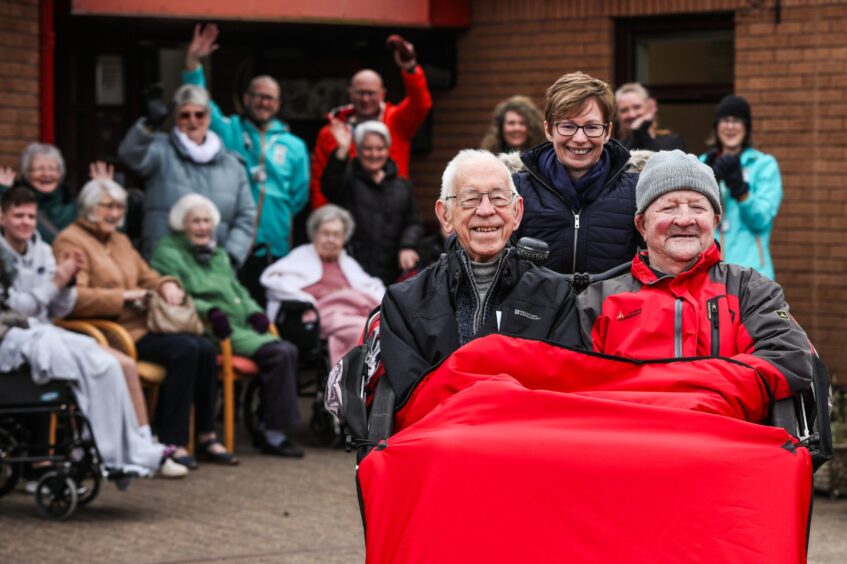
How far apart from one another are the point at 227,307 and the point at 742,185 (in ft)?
11.0

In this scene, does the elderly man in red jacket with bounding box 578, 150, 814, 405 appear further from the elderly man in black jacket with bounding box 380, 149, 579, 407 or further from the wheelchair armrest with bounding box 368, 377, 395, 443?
the wheelchair armrest with bounding box 368, 377, 395, 443

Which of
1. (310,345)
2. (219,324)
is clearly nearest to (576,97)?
(219,324)

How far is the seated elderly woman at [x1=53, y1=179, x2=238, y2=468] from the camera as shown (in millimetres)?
9695

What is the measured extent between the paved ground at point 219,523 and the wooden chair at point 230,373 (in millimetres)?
367

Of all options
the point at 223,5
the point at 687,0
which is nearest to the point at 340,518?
the point at 223,5

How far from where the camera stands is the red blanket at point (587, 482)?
4.56m

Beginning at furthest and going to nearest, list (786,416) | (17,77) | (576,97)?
1. (17,77)
2. (576,97)
3. (786,416)

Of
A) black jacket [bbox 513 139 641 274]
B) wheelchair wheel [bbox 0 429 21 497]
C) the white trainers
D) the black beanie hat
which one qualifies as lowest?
the white trainers

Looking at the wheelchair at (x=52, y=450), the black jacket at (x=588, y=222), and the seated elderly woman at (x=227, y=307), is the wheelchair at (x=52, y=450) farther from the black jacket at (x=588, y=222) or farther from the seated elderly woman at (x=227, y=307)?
the black jacket at (x=588, y=222)

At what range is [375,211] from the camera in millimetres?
11414

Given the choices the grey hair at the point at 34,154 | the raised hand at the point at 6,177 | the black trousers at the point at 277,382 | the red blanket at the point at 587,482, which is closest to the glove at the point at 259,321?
the black trousers at the point at 277,382

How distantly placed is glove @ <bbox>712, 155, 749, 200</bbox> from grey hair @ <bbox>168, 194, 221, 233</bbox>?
3.15m

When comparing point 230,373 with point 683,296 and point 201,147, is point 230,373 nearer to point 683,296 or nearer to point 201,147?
point 201,147

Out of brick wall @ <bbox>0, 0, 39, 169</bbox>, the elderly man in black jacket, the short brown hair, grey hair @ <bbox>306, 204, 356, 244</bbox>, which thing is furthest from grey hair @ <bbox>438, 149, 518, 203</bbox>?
brick wall @ <bbox>0, 0, 39, 169</bbox>
